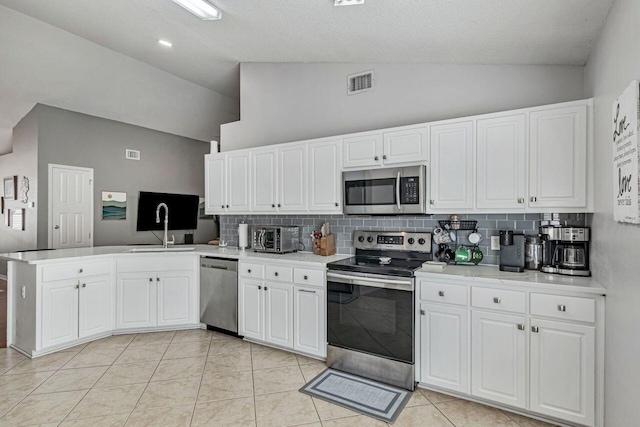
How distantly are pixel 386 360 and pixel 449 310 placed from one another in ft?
2.23

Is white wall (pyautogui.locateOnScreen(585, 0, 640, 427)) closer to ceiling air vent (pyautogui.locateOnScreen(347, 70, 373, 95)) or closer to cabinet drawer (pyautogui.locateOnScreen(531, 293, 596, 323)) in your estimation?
cabinet drawer (pyautogui.locateOnScreen(531, 293, 596, 323))

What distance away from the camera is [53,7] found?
368 cm

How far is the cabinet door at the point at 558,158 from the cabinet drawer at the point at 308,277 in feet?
5.98

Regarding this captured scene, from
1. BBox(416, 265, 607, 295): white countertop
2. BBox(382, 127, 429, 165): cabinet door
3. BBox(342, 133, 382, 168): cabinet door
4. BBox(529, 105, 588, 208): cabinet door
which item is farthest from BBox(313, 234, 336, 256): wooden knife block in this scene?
BBox(529, 105, 588, 208): cabinet door

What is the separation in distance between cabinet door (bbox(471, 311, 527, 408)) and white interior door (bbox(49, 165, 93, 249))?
6.65m

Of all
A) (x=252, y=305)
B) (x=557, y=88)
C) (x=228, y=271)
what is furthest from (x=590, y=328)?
(x=228, y=271)

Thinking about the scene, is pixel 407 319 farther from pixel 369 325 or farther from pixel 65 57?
pixel 65 57

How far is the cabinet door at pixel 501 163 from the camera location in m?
2.56

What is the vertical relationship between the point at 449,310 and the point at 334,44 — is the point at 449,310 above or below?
below

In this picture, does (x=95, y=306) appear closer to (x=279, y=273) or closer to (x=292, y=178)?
(x=279, y=273)

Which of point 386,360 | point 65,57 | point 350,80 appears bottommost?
point 386,360

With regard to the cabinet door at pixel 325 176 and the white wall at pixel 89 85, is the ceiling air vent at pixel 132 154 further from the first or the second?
the cabinet door at pixel 325 176

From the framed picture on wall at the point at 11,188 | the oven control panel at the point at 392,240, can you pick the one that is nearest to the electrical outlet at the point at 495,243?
the oven control panel at the point at 392,240

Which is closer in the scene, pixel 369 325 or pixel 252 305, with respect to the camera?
pixel 369 325
